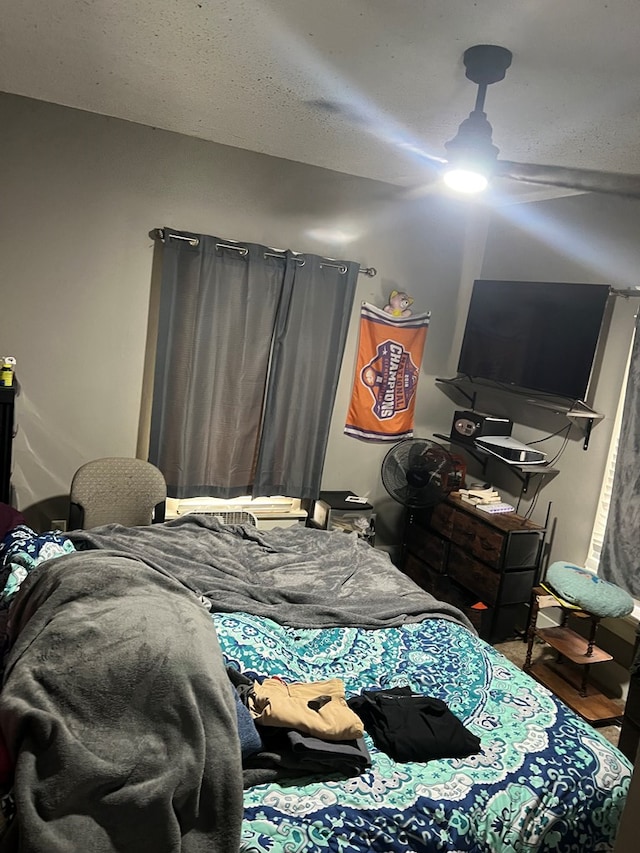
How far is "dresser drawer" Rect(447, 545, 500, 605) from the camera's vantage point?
3.51 m

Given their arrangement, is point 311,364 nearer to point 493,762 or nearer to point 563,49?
point 563,49

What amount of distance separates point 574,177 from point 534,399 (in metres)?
1.23

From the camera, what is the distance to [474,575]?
144 inches

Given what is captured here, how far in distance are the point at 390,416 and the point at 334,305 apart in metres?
0.88

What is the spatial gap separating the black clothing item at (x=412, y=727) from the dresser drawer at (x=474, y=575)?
1.60 metres

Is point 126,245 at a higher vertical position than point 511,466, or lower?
higher

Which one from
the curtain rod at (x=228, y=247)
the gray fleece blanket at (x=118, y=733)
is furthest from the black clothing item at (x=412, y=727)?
the curtain rod at (x=228, y=247)

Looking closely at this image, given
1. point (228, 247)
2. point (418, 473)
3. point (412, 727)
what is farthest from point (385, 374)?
point (412, 727)

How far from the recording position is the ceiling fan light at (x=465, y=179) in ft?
6.92

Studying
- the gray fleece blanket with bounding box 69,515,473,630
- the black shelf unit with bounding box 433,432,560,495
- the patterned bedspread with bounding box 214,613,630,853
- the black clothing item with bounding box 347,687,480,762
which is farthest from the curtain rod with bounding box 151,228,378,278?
the black clothing item with bounding box 347,687,480,762

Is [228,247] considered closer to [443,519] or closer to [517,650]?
[443,519]

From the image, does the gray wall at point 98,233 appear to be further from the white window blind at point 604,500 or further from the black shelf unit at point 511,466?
the white window blind at point 604,500

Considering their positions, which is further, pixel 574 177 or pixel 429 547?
pixel 429 547

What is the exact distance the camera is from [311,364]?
3.86 meters
